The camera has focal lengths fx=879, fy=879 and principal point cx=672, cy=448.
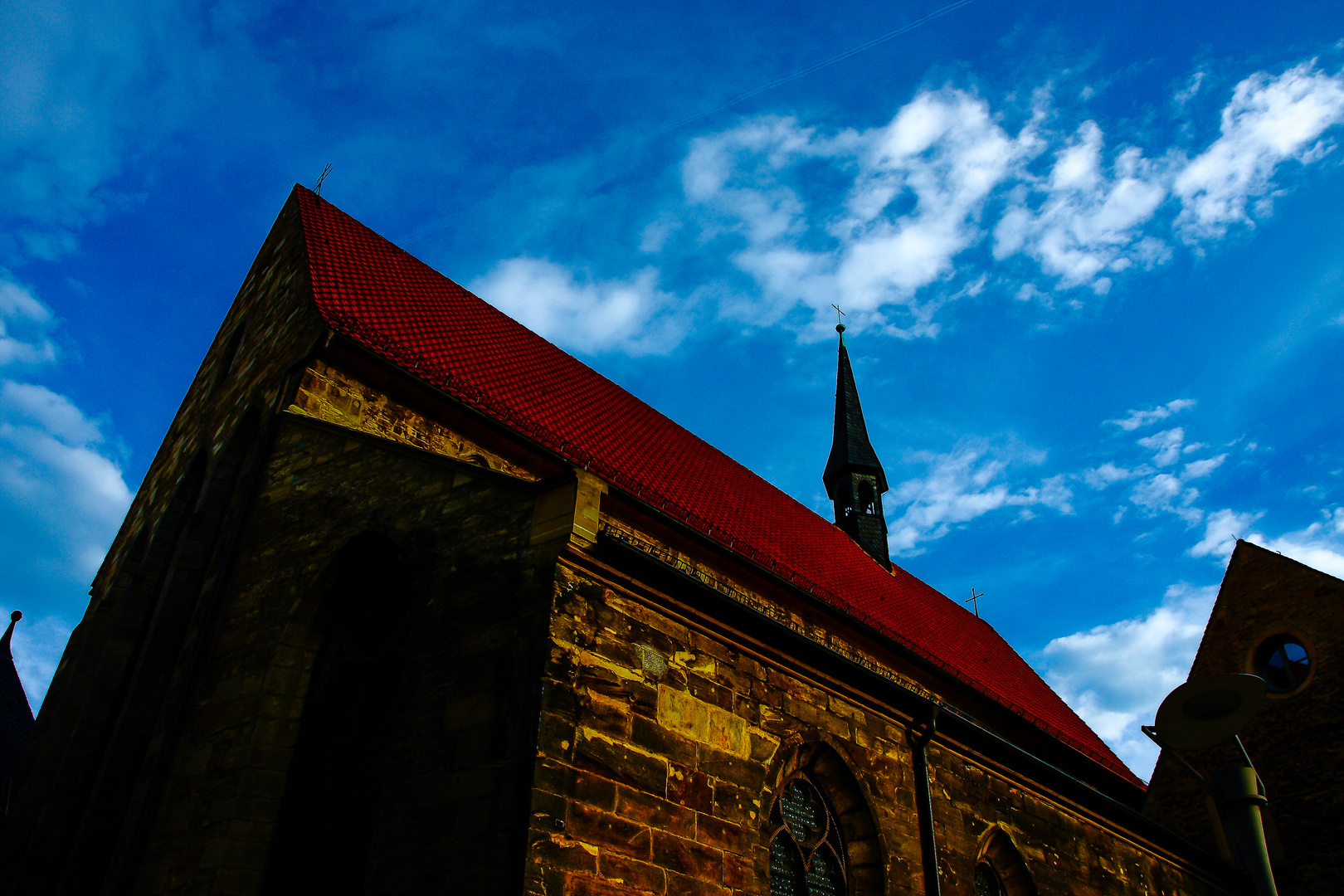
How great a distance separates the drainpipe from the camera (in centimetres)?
732

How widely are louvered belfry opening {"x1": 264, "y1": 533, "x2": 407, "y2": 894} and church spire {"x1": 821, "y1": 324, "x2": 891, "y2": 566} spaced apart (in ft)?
44.2

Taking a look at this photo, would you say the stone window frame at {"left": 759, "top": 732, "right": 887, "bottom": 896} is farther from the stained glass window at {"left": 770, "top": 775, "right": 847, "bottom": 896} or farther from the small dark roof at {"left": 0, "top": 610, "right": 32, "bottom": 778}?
the small dark roof at {"left": 0, "top": 610, "right": 32, "bottom": 778}

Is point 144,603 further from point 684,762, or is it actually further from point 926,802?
point 926,802

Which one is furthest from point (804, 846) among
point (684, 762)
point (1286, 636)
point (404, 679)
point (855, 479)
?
point (855, 479)

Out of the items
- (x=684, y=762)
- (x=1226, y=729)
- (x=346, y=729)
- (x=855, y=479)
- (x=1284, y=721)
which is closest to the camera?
(x=1226, y=729)

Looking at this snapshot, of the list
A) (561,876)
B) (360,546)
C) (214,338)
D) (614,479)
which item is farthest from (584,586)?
(214,338)

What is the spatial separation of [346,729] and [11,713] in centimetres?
855

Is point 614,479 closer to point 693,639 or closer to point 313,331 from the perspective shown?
point 313,331

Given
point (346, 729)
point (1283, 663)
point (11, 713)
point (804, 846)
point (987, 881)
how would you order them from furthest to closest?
point (1283, 663) → point (11, 713) → point (987, 881) → point (804, 846) → point (346, 729)

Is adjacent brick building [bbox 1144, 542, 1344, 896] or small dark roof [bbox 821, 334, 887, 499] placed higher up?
small dark roof [bbox 821, 334, 887, 499]

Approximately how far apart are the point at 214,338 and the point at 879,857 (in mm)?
11285

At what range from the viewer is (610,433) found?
11836mm

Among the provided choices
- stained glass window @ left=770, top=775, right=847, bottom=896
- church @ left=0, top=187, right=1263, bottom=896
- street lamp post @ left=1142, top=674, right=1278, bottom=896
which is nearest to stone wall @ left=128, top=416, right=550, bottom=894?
church @ left=0, top=187, right=1263, bottom=896

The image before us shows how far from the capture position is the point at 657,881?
5105 millimetres
